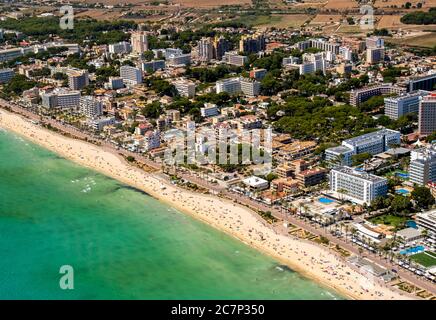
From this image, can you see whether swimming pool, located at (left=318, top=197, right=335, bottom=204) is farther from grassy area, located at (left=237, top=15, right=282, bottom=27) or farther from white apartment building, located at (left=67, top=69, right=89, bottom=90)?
grassy area, located at (left=237, top=15, right=282, bottom=27)

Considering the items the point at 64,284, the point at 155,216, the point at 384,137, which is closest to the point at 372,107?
the point at 384,137

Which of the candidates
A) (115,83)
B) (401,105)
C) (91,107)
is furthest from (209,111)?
(401,105)

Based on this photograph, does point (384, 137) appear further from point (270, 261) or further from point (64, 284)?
point (64, 284)

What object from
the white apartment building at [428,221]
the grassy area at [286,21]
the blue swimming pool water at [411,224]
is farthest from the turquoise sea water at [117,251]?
the grassy area at [286,21]

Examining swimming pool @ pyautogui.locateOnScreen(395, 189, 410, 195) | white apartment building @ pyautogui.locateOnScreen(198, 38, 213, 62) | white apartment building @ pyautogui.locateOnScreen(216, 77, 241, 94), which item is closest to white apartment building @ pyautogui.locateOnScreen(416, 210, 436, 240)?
swimming pool @ pyautogui.locateOnScreen(395, 189, 410, 195)

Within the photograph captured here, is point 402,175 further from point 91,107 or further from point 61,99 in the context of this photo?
point 61,99
